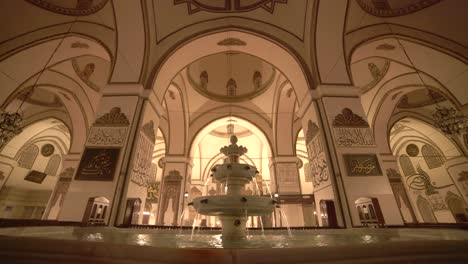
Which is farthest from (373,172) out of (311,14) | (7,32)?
(7,32)

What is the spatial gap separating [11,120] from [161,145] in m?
11.6

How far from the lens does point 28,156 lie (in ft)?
41.6

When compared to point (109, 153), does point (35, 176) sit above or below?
above

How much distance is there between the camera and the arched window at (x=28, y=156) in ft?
40.2

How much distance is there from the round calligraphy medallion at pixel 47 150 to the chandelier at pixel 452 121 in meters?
18.4

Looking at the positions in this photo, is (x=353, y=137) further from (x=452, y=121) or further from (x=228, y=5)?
(x=228, y=5)

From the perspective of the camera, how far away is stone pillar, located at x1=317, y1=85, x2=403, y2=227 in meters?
4.86

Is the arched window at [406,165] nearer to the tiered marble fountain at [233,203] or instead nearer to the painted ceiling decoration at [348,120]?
the painted ceiling decoration at [348,120]

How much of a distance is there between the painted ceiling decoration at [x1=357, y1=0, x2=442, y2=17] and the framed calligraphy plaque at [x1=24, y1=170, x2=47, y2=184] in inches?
723

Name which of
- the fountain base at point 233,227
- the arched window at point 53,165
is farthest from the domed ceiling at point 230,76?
the arched window at point 53,165

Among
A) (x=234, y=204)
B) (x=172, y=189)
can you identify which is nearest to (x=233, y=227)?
(x=234, y=204)

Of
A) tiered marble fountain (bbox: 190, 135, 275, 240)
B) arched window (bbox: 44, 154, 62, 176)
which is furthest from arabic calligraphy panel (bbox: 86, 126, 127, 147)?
arched window (bbox: 44, 154, 62, 176)

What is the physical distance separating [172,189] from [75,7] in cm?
739

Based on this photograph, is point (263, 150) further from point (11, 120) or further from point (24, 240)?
point (24, 240)
